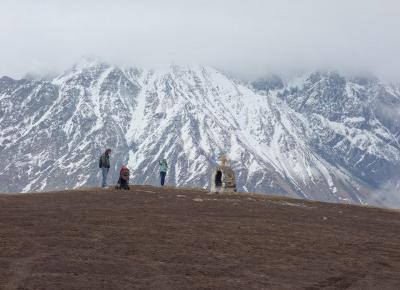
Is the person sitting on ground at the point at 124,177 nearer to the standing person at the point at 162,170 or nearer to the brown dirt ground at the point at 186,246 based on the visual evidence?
the brown dirt ground at the point at 186,246

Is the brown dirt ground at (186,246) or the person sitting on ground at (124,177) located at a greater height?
the person sitting on ground at (124,177)

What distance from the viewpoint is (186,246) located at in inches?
1630

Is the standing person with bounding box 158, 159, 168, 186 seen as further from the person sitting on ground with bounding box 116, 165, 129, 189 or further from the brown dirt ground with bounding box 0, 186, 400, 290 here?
the brown dirt ground with bounding box 0, 186, 400, 290

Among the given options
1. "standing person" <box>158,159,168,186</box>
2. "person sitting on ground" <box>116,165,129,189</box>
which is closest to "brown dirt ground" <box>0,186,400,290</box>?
"person sitting on ground" <box>116,165,129,189</box>

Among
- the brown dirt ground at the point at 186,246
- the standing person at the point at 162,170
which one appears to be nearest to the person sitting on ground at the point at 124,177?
the brown dirt ground at the point at 186,246

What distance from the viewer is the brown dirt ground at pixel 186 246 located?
113 feet

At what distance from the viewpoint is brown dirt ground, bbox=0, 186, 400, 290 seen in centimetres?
3453

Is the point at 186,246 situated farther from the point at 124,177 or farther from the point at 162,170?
the point at 162,170

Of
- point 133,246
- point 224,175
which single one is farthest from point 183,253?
point 224,175

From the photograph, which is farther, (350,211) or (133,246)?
(350,211)

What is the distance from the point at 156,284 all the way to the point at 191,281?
161 cm

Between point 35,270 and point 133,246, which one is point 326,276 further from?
point 35,270

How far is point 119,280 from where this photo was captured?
33531mm

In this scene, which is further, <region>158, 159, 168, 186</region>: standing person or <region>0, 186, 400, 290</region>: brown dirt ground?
<region>158, 159, 168, 186</region>: standing person
